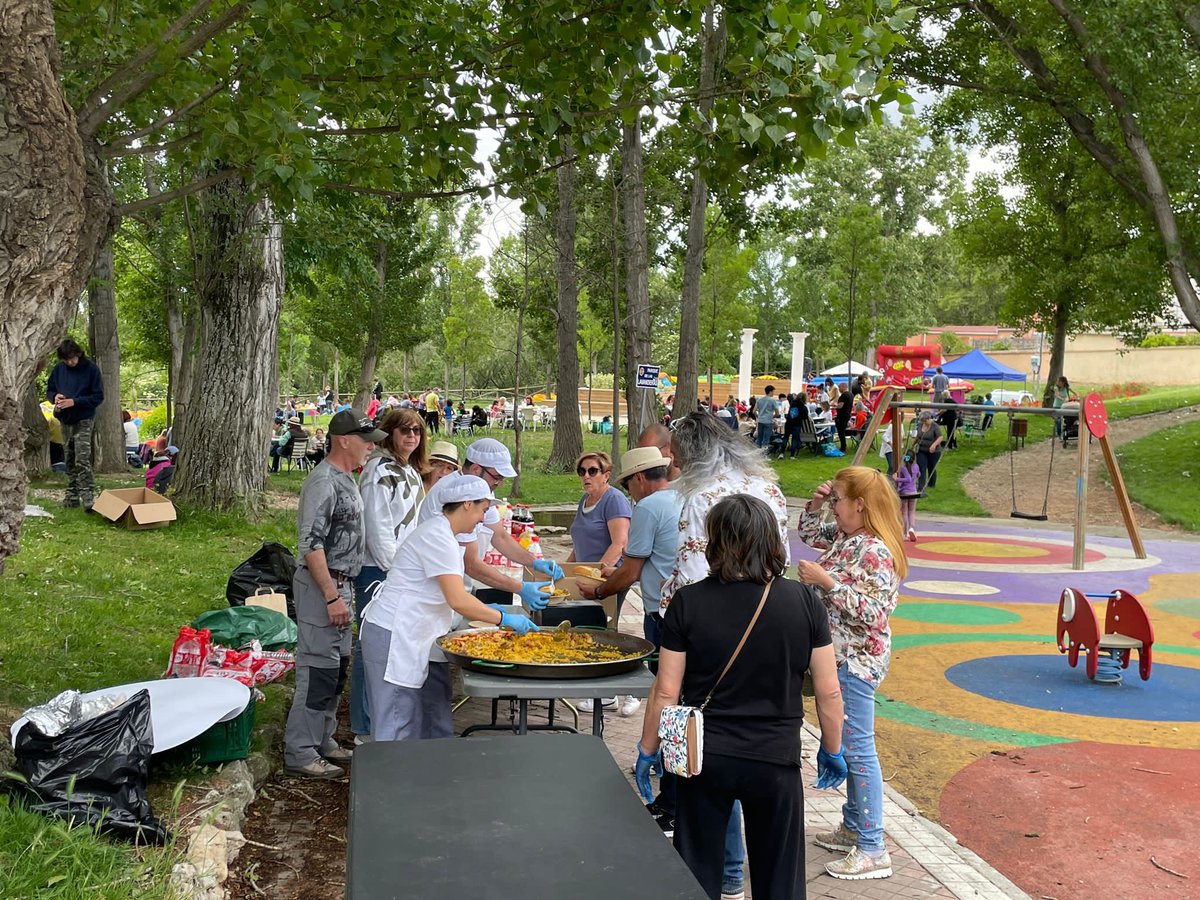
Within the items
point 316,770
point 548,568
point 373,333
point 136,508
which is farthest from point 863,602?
point 373,333

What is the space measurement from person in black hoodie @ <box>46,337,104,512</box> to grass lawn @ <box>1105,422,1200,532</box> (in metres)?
16.9

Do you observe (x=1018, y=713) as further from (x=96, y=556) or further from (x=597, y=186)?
(x=597, y=186)

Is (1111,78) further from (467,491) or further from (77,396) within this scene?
(467,491)

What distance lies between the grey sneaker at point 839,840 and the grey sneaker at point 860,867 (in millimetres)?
215

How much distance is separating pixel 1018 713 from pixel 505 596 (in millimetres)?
3746

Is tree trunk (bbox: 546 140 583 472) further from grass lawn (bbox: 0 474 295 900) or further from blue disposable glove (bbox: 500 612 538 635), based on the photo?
blue disposable glove (bbox: 500 612 538 635)

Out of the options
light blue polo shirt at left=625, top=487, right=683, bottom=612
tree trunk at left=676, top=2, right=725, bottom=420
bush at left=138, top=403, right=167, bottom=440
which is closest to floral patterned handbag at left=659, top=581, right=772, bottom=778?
light blue polo shirt at left=625, top=487, right=683, bottom=612

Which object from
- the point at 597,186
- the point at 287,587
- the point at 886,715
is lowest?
the point at 886,715

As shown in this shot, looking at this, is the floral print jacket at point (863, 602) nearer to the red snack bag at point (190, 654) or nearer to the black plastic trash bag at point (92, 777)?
the black plastic trash bag at point (92, 777)

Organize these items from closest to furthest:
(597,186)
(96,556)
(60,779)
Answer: (60,779) → (96,556) → (597,186)

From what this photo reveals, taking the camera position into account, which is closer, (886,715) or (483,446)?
(483,446)

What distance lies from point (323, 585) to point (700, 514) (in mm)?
1986

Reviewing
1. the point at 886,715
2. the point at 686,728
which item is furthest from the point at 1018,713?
the point at 686,728

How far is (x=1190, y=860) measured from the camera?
5316 millimetres
